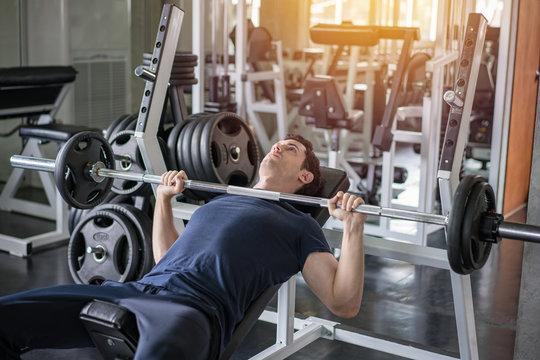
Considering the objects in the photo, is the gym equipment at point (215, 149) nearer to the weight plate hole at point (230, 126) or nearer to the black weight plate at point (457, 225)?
the weight plate hole at point (230, 126)

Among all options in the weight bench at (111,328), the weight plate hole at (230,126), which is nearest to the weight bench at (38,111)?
the weight plate hole at (230,126)

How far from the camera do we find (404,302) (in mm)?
3158


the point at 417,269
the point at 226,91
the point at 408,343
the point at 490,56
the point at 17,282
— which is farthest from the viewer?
the point at 490,56

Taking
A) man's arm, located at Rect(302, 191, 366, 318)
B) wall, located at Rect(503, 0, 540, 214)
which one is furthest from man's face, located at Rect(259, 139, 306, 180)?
wall, located at Rect(503, 0, 540, 214)

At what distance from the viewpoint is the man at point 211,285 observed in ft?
5.79

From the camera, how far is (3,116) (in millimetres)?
3863

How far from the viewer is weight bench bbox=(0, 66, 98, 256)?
3715 millimetres

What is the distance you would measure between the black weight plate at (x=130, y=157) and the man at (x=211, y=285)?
94cm

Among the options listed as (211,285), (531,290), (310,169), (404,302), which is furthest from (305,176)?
(404,302)

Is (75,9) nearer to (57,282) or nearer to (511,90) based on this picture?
(57,282)

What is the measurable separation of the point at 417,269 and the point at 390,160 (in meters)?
0.68

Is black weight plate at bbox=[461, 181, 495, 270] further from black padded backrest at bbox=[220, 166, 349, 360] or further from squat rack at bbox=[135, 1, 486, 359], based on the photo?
black padded backrest at bbox=[220, 166, 349, 360]

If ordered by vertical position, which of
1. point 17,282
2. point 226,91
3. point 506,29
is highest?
point 506,29

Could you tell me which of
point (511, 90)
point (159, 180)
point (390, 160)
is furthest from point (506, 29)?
point (159, 180)
